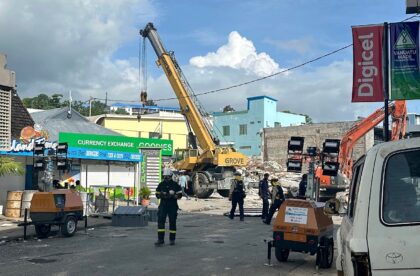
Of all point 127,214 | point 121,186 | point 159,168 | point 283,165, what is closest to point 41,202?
point 127,214

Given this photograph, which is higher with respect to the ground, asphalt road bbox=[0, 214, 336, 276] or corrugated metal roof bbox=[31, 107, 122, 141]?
corrugated metal roof bbox=[31, 107, 122, 141]

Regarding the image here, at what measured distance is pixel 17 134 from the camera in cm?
2117

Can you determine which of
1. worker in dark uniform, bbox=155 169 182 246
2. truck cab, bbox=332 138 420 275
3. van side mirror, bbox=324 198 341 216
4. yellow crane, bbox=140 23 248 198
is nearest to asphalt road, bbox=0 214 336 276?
worker in dark uniform, bbox=155 169 182 246

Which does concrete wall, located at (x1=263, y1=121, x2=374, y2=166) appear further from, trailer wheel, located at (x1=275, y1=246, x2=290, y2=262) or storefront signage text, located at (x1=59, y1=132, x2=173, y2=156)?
trailer wheel, located at (x1=275, y1=246, x2=290, y2=262)

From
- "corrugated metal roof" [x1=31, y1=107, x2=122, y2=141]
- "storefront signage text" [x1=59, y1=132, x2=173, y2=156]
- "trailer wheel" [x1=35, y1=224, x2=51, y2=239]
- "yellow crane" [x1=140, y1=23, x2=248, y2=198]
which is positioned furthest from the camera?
"yellow crane" [x1=140, y1=23, x2=248, y2=198]

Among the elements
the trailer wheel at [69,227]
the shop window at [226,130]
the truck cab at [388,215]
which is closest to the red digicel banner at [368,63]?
the truck cab at [388,215]

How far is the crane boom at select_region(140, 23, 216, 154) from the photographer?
108ft

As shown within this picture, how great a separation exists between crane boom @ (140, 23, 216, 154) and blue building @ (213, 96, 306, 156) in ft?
100

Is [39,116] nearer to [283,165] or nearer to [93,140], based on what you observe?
[93,140]

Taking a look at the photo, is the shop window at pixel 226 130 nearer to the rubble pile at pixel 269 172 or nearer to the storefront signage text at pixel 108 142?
the rubble pile at pixel 269 172

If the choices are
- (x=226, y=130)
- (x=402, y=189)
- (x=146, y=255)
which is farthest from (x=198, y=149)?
(x=226, y=130)

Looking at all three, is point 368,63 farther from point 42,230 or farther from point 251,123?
point 251,123

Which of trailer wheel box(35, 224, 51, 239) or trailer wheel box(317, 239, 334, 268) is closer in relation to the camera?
trailer wheel box(317, 239, 334, 268)

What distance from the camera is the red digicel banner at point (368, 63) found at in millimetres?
8547
